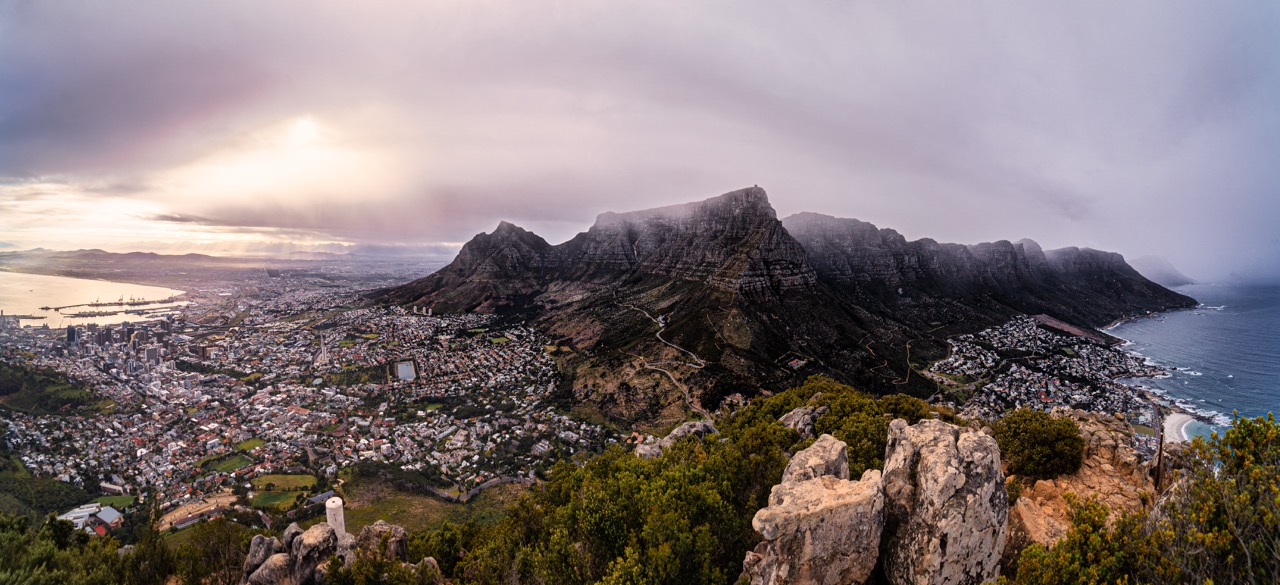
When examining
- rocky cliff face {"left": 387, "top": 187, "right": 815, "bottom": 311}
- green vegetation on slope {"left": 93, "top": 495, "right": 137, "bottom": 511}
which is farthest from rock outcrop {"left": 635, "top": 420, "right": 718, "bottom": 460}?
rocky cliff face {"left": 387, "top": 187, "right": 815, "bottom": 311}

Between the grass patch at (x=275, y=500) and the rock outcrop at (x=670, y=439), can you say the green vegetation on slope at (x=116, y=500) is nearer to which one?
the grass patch at (x=275, y=500)

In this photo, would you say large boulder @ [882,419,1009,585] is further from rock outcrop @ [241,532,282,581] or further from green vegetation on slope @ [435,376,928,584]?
rock outcrop @ [241,532,282,581]

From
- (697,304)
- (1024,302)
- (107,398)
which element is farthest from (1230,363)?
(107,398)

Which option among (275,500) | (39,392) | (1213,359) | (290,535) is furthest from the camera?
(1213,359)

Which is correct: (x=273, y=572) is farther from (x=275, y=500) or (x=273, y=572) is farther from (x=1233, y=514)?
(x=275, y=500)

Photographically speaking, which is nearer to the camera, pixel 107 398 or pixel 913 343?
pixel 107 398

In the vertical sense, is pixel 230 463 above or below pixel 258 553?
below

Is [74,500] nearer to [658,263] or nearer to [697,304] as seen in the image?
[697,304]

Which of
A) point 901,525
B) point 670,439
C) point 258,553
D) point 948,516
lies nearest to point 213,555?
point 258,553
